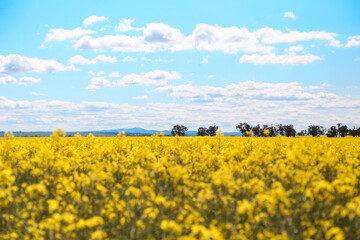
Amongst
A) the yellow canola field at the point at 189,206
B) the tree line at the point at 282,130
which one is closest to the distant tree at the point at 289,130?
the tree line at the point at 282,130

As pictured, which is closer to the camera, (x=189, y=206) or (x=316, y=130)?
(x=189, y=206)

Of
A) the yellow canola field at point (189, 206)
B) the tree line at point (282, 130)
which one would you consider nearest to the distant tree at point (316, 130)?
the tree line at point (282, 130)

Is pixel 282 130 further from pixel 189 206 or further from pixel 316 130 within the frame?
pixel 189 206

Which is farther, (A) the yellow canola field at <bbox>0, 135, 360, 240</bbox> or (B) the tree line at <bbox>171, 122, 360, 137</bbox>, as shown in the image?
(B) the tree line at <bbox>171, 122, 360, 137</bbox>

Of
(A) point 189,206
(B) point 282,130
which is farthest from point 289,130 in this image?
(A) point 189,206

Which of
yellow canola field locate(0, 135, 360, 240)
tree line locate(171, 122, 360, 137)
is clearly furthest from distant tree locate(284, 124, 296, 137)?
yellow canola field locate(0, 135, 360, 240)

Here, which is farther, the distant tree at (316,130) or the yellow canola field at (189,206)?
the distant tree at (316,130)

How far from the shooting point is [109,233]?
7027 millimetres

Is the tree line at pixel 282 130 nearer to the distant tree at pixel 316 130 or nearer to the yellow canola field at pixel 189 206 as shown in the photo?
the distant tree at pixel 316 130

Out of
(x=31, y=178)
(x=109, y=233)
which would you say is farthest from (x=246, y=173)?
(x=31, y=178)

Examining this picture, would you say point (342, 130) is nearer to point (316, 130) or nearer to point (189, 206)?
point (316, 130)

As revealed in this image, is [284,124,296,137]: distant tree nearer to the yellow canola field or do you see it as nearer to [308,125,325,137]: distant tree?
[308,125,325,137]: distant tree

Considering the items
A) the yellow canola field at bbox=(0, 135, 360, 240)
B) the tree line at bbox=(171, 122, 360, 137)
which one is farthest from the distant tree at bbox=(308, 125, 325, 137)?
the yellow canola field at bbox=(0, 135, 360, 240)

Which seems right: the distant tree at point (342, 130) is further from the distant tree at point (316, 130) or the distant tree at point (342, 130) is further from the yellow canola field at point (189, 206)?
the yellow canola field at point (189, 206)
